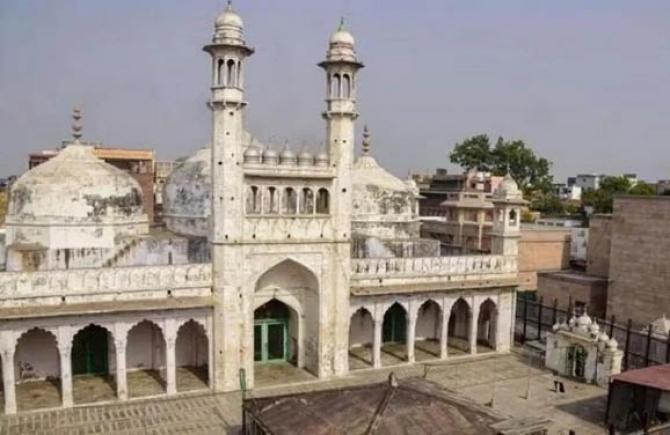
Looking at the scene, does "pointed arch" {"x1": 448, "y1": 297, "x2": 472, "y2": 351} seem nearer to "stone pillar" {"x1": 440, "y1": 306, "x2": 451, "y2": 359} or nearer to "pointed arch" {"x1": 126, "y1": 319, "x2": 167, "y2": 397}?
"stone pillar" {"x1": 440, "y1": 306, "x2": 451, "y2": 359}

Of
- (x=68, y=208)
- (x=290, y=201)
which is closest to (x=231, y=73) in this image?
(x=290, y=201)

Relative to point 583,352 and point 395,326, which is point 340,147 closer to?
point 395,326

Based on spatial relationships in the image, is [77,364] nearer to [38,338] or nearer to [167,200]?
[38,338]

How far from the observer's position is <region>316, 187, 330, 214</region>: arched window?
19547mm

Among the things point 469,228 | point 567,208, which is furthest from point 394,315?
point 567,208

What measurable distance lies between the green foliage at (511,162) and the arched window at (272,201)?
41954mm

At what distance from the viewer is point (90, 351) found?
19.2m

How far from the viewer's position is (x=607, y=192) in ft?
169

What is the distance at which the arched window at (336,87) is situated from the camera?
19516mm

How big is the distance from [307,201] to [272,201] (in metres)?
1.12

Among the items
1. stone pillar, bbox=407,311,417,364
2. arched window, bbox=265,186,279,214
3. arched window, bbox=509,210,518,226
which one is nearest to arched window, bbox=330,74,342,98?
arched window, bbox=265,186,279,214

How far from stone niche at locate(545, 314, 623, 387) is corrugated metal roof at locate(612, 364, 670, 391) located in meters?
2.94

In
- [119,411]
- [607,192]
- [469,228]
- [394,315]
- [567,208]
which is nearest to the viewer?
[119,411]

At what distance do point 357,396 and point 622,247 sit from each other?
16.9m
